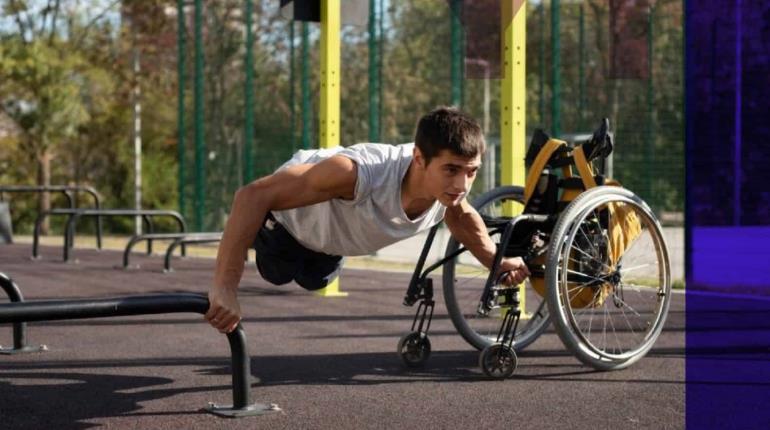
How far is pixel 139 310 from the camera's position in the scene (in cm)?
377

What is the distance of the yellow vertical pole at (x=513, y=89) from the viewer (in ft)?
23.4

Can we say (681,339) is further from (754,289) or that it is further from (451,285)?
(754,289)

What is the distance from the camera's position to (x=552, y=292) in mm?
4828

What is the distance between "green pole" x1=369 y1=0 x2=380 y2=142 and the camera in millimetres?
12883

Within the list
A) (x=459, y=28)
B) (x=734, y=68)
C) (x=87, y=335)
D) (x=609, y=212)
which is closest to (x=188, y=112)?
(x=459, y=28)

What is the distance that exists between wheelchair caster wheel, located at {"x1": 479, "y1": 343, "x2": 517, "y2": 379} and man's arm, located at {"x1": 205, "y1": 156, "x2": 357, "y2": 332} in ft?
4.91

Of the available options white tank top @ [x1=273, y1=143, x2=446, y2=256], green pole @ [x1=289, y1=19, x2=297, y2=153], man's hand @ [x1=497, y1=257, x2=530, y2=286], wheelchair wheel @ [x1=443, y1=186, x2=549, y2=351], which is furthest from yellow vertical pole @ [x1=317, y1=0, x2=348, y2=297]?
green pole @ [x1=289, y1=19, x2=297, y2=153]

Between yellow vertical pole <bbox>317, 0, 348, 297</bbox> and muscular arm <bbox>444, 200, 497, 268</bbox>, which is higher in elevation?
yellow vertical pole <bbox>317, 0, 348, 297</bbox>

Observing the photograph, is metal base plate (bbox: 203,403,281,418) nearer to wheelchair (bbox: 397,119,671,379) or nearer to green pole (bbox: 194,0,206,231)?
wheelchair (bbox: 397,119,671,379)

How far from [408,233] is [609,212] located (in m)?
1.56

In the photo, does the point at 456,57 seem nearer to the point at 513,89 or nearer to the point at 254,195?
the point at 513,89

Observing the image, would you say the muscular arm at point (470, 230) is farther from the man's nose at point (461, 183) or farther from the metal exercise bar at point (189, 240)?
the metal exercise bar at point (189, 240)

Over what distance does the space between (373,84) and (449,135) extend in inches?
364
